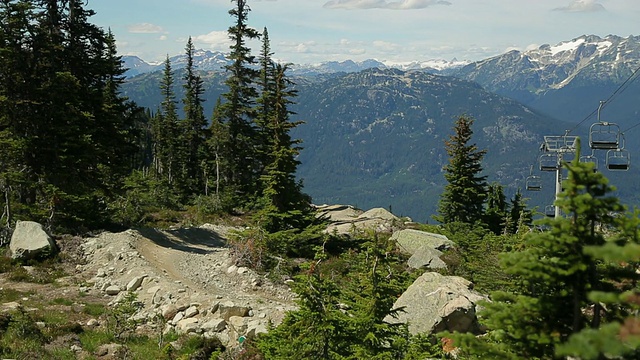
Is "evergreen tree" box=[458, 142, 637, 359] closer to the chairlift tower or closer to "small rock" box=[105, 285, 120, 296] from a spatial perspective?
the chairlift tower

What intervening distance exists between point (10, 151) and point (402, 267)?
1883 cm

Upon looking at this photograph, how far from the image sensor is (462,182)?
41.3 meters

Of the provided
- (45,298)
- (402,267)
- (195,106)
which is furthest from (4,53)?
(195,106)

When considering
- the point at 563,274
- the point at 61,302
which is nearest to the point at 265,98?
the point at 61,302

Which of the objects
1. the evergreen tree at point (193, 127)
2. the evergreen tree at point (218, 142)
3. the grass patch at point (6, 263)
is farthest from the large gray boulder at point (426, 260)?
the evergreen tree at point (193, 127)

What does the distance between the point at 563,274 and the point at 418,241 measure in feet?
81.7

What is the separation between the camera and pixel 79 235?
23.0 meters

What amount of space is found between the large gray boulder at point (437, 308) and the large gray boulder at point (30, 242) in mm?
14665

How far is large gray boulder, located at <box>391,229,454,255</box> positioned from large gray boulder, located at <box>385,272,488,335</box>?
485 inches

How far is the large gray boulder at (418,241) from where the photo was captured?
28570 millimetres

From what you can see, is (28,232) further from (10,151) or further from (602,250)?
(602,250)

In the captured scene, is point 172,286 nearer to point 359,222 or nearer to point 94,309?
point 94,309

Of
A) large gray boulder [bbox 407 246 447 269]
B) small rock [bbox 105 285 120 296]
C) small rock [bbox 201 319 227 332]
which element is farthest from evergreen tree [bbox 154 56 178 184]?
small rock [bbox 201 319 227 332]

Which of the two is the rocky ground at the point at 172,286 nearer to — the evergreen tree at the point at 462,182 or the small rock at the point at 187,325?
the small rock at the point at 187,325
